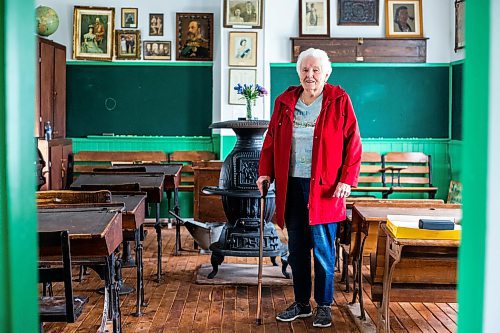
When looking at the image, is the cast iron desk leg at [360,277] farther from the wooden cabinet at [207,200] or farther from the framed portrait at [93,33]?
the framed portrait at [93,33]

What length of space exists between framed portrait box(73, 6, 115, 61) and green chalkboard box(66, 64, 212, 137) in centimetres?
18

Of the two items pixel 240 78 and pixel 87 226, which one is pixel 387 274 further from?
pixel 240 78

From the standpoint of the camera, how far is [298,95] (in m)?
4.98

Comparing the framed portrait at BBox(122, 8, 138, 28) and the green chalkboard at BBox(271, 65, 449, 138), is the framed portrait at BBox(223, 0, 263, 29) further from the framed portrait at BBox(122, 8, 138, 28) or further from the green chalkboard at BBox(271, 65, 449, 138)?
the framed portrait at BBox(122, 8, 138, 28)

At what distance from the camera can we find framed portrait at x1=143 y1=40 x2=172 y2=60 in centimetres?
1023

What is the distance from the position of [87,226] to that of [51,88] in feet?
20.0

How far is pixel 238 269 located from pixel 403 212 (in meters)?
2.46

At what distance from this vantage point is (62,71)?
9930 millimetres

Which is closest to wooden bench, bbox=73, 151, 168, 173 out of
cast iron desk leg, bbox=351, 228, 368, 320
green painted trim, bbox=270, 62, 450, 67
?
green painted trim, bbox=270, 62, 450, 67

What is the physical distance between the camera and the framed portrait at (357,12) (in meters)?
9.97

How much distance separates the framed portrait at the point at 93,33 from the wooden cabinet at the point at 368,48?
2450mm
